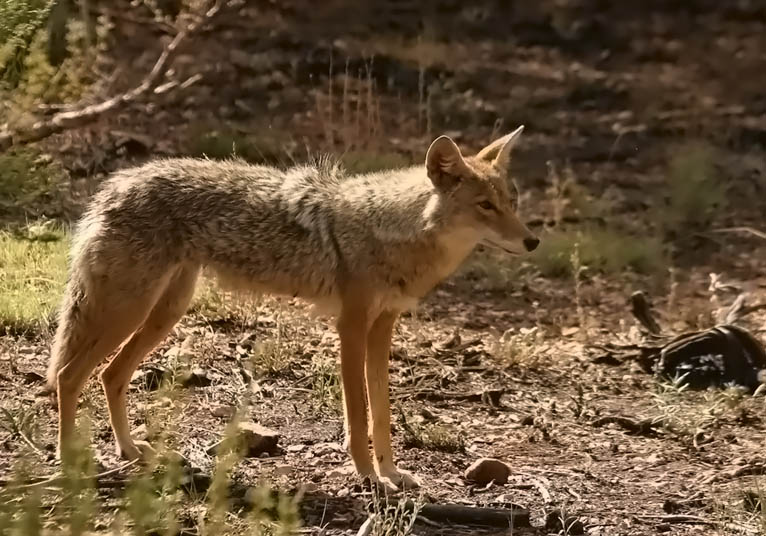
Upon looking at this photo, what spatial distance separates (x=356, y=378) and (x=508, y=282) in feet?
11.7

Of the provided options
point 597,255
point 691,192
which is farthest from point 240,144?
point 691,192

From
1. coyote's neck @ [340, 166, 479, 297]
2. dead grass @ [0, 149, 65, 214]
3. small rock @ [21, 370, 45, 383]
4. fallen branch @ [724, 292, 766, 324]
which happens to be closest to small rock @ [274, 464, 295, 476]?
coyote's neck @ [340, 166, 479, 297]

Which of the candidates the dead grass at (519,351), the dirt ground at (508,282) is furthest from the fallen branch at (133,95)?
the dead grass at (519,351)

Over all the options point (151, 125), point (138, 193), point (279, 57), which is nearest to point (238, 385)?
point (138, 193)

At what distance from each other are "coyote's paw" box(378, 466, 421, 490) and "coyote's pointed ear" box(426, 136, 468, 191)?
127 cm

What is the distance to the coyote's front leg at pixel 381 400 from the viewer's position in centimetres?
447

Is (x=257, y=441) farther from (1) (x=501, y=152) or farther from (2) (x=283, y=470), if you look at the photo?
(1) (x=501, y=152)

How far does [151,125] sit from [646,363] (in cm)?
549

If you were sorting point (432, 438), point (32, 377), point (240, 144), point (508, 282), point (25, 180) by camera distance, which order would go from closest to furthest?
point (432, 438)
point (32, 377)
point (508, 282)
point (25, 180)
point (240, 144)

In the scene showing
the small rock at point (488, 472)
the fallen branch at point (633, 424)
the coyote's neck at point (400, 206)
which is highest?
the coyote's neck at point (400, 206)

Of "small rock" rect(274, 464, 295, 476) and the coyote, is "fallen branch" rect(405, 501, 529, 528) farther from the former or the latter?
"small rock" rect(274, 464, 295, 476)

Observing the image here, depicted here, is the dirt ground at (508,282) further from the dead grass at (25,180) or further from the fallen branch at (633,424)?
the dead grass at (25,180)

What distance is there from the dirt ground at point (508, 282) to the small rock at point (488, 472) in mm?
46

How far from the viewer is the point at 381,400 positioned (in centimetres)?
458
